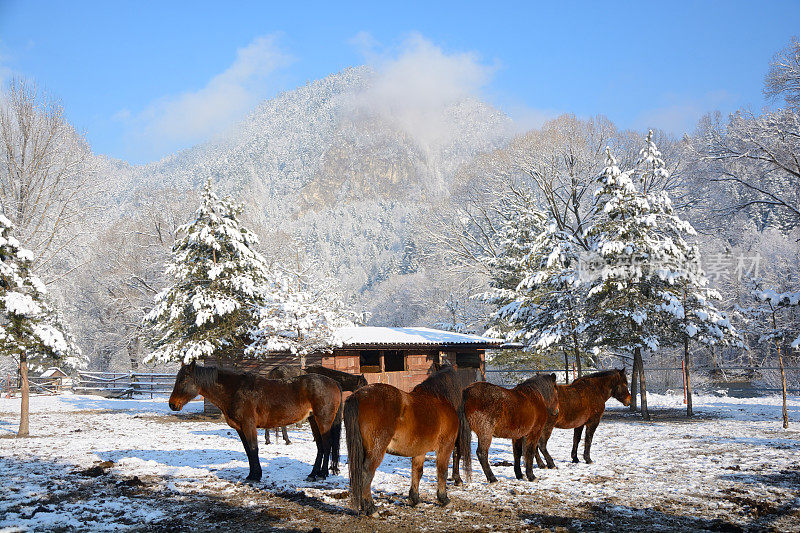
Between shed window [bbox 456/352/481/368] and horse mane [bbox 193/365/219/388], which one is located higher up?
horse mane [bbox 193/365/219/388]

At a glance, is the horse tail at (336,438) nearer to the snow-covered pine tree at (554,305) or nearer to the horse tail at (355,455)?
the horse tail at (355,455)

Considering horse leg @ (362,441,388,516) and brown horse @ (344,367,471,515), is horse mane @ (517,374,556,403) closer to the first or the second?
brown horse @ (344,367,471,515)

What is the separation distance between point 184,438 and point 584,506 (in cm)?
1113

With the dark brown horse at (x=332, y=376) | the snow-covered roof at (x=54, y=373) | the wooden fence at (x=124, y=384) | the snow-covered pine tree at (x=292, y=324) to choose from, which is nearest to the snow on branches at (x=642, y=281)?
the snow-covered pine tree at (x=292, y=324)

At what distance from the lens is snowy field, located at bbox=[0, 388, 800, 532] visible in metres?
6.36

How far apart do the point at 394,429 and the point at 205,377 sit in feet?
12.6

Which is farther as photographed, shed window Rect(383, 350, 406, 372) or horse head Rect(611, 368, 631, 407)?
shed window Rect(383, 350, 406, 372)

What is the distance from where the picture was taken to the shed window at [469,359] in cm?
2797

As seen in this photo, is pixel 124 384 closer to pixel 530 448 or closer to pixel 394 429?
pixel 530 448

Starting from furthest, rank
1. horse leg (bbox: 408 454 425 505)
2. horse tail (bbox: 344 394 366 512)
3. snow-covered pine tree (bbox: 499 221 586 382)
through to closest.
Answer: snow-covered pine tree (bbox: 499 221 586 382) < horse leg (bbox: 408 454 425 505) < horse tail (bbox: 344 394 366 512)

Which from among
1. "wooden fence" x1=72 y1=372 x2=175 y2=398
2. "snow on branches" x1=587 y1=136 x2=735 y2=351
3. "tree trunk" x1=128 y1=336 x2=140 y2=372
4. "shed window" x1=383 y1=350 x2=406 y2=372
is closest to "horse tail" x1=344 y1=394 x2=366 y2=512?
"snow on branches" x1=587 y1=136 x2=735 y2=351

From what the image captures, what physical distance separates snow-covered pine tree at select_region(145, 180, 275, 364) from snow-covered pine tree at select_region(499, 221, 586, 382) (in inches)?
448

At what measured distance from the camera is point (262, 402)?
29.1 ft

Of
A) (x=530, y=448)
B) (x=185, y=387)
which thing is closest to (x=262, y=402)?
(x=185, y=387)
